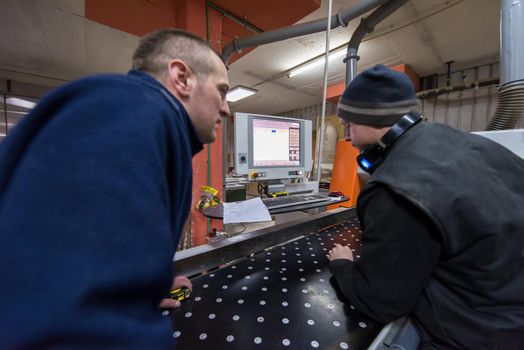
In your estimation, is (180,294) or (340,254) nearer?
(180,294)

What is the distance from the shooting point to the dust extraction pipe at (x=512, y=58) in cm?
98

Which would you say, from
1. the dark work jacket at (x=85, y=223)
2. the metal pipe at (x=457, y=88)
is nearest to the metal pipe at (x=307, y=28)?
the dark work jacket at (x=85, y=223)

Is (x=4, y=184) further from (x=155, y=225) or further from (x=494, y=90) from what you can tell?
(x=494, y=90)

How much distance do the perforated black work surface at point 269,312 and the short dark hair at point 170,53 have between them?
1.97 feet

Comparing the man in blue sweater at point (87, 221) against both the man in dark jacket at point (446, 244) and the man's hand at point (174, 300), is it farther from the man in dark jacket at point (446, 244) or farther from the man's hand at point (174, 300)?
the man in dark jacket at point (446, 244)

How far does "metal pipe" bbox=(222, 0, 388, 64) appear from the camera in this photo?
4.88 ft

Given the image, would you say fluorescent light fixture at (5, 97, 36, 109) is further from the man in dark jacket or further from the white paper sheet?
the man in dark jacket

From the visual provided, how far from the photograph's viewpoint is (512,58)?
1.00 m

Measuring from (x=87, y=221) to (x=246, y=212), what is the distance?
754mm

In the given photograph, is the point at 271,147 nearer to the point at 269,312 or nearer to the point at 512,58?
the point at 269,312

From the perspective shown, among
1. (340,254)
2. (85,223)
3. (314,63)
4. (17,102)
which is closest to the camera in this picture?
(85,223)

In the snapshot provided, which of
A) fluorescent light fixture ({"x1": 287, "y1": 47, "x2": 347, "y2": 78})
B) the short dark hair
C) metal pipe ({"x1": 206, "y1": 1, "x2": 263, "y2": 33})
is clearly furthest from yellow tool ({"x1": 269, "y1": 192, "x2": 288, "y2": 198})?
fluorescent light fixture ({"x1": 287, "y1": 47, "x2": 347, "y2": 78})

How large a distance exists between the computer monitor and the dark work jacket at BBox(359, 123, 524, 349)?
2.84 ft

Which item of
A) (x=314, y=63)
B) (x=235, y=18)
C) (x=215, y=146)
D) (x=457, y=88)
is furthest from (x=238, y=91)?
(x=457, y=88)
